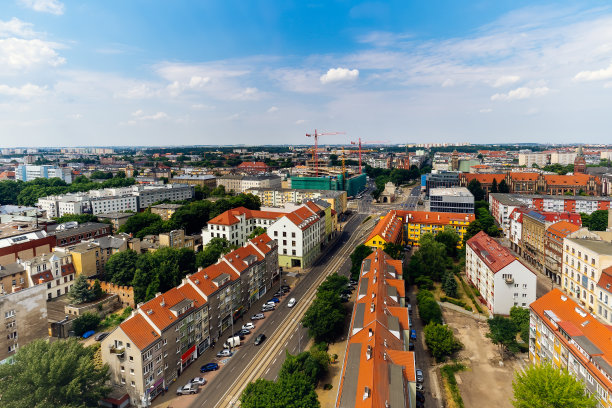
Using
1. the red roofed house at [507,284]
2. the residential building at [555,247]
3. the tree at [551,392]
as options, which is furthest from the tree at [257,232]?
the tree at [551,392]

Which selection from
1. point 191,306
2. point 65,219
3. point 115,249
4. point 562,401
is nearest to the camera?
point 562,401

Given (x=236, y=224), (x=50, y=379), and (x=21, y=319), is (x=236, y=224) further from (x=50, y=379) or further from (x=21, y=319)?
(x=50, y=379)

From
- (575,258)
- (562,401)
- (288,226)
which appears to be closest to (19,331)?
(288,226)

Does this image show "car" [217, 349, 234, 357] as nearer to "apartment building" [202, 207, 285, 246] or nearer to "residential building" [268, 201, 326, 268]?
"residential building" [268, 201, 326, 268]

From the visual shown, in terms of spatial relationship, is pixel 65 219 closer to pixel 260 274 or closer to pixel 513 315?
pixel 260 274

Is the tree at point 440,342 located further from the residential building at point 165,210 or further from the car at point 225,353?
the residential building at point 165,210

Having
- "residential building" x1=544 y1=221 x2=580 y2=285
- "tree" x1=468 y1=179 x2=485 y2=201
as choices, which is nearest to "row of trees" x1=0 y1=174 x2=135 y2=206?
"tree" x1=468 y1=179 x2=485 y2=201
